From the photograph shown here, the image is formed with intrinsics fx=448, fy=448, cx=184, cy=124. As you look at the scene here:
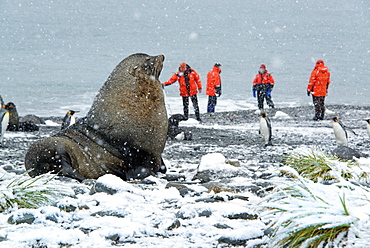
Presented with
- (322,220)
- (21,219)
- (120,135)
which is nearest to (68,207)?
(21,219)

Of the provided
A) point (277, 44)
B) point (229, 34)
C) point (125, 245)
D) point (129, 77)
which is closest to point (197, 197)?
point (125, 245)

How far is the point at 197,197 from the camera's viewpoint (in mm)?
3043

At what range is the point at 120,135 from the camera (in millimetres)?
4230

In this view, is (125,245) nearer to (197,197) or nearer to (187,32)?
(197,197)

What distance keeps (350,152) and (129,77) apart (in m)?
2.96

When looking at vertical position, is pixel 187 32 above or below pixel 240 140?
above

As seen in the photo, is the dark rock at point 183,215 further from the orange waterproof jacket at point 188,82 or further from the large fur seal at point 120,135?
the orange waterproof jacket at point 188,82

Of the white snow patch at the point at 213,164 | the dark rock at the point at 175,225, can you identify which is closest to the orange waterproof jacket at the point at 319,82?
the white snow patch at the point at 213,164

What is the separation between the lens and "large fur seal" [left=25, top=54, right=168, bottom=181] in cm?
411

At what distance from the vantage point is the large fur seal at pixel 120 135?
4.11m

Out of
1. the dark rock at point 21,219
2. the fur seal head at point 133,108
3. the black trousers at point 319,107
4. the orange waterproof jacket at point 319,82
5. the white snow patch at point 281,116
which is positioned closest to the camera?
the dark rock at point 21,219

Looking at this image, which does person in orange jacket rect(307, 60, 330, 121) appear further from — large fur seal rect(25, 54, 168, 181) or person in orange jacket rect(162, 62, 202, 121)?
large fur seal rect(25, 54, 168, 181)

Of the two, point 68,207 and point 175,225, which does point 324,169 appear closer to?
point 175,225

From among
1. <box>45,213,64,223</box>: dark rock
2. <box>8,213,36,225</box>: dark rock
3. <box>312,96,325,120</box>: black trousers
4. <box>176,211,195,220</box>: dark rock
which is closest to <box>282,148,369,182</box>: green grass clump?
<box>176,211,195,220</box>: dark rock
